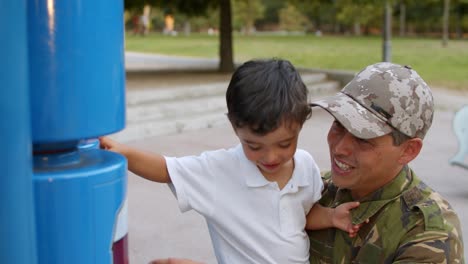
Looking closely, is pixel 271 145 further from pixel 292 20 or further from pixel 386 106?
pixel 292 20

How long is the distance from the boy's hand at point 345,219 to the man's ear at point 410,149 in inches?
6.2

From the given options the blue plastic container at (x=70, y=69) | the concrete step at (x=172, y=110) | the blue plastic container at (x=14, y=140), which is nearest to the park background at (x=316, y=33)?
the concrete step at (x=172, y=110)

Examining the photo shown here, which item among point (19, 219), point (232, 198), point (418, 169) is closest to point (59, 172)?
point (19, 219)

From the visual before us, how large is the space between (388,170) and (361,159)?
82mm

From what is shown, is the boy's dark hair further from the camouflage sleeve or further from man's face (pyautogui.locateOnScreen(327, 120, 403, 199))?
the camouflage sleeve

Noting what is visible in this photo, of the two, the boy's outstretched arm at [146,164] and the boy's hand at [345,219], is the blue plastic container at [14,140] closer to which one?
the boy's outstretched arm at [146,164]

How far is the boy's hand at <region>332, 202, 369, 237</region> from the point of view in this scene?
164 centimetres

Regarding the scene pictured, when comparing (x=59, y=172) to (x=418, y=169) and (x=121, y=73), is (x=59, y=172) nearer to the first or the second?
(x=121, y=73)

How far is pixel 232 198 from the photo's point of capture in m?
1.71

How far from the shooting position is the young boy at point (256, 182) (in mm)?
1605

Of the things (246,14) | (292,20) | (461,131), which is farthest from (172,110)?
(292,20)

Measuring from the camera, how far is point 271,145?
1.60 meters

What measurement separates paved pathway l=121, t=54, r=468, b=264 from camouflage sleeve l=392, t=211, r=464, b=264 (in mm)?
2210

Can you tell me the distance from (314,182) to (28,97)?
38.4 inches
